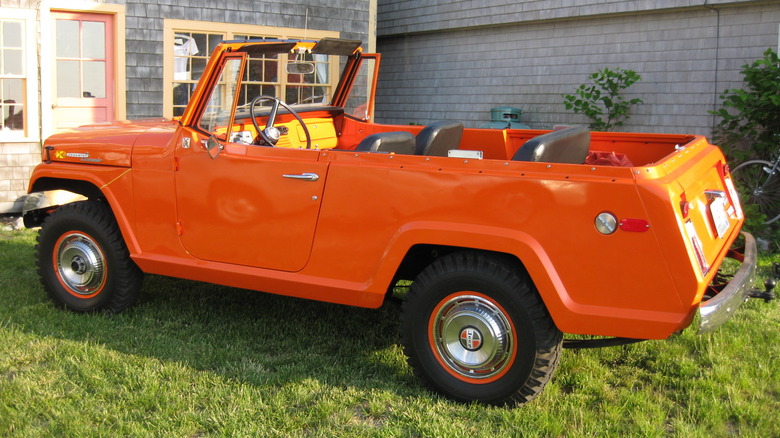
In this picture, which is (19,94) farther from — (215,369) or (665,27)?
(665,27)

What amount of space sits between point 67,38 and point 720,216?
25.7 feet

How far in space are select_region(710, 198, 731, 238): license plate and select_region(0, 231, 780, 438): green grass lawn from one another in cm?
79

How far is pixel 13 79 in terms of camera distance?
28.7 ft

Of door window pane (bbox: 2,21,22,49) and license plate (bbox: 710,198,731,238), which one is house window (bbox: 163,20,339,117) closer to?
door window pane (bbox: 2,21,22,49)

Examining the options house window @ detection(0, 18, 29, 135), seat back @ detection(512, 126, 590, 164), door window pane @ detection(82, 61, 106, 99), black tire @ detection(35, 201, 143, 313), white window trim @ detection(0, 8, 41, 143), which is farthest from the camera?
door window pane @ detection(82, 61, 106, 99)

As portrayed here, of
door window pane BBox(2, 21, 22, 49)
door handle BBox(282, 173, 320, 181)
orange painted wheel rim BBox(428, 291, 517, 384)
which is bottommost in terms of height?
orange painted wheel rim BBox(428, 291, 517, 384)

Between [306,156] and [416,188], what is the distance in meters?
0.70

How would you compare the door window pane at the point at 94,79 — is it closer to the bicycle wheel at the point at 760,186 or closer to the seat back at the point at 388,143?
the seat back at the point at 388,143

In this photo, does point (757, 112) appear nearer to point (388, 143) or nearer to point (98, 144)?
point (388, 143)

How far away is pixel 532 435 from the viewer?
3438 mm

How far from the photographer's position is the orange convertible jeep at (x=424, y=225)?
3.41 metres

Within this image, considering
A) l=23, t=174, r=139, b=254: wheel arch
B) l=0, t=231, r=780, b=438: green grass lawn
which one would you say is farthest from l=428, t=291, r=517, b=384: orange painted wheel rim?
l=23, t=174, r=139, b=254: wheel arch

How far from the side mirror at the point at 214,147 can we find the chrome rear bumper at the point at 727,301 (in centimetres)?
265

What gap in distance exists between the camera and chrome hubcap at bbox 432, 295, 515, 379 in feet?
12.1
